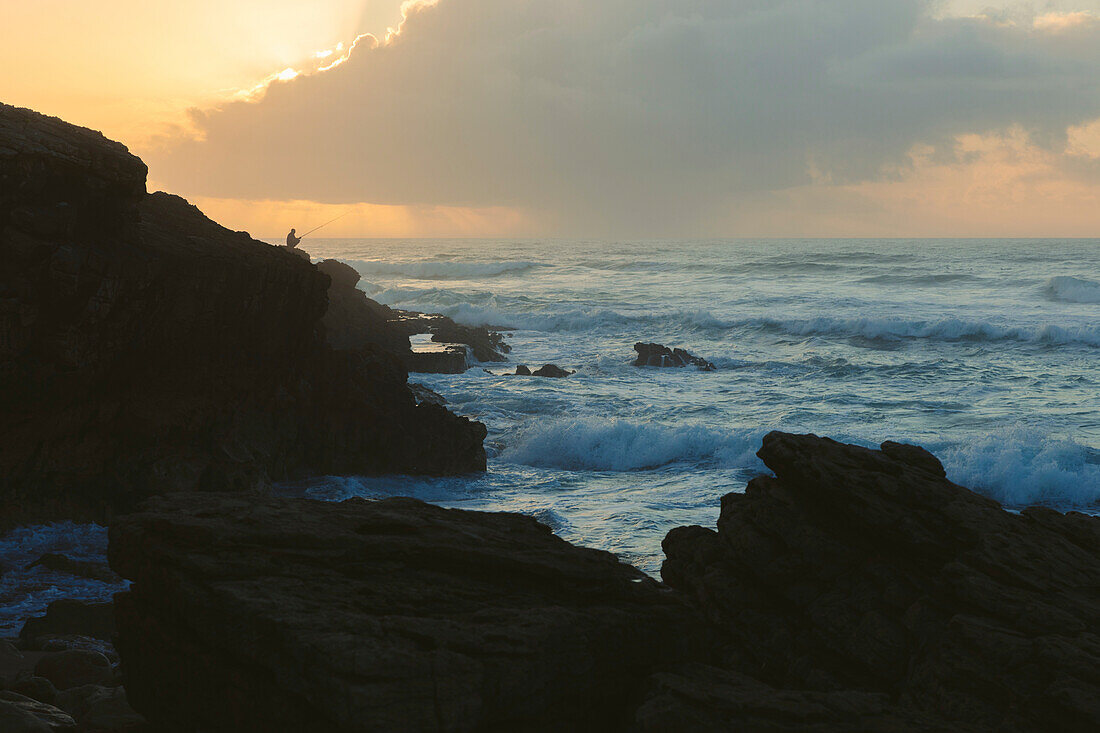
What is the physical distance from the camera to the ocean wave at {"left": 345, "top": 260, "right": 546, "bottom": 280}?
312 ft

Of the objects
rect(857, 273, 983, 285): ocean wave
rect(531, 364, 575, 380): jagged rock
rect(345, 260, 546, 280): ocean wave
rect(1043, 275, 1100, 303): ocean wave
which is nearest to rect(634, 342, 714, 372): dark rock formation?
rect(531, 364, 575, 380): jagged rock

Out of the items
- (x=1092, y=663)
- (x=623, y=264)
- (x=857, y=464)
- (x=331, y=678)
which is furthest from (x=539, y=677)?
(x=623, y=264)

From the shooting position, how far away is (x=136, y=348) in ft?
41.9

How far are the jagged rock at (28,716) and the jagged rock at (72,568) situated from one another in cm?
445

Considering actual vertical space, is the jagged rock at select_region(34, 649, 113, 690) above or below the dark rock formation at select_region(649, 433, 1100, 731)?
below

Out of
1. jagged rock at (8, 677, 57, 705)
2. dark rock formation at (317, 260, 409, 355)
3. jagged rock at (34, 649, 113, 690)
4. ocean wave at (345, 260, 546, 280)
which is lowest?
jagged rock at (34, 649, 113, 690)

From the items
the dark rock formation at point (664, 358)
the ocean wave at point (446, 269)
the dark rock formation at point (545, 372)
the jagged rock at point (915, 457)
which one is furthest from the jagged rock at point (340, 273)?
the ocean wave at point (446, 269)

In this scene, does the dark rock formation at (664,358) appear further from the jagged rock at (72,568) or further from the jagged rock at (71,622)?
the jagged rock at (71,622)

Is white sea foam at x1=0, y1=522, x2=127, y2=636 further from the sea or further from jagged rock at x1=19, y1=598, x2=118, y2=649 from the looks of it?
jagged rock at x1=19, y1=598, x2=118, y2=649

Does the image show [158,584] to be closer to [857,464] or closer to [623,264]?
[857,464]

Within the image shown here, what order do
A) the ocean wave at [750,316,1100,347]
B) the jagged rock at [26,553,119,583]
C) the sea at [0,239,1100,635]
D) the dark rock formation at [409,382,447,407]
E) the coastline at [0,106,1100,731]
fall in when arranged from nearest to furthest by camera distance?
the coastline at [0,106,1100,731] → the jagged rock at [26,553,119,583] → the sea at [0,239,1100,635] → the dark rock formation at [409,382,447,407] → the ocean wave at [750,316,1100,347]

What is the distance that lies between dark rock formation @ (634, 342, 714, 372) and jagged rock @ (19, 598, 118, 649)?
26126 millimetres

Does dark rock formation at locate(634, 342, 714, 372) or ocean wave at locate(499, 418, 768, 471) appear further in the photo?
→ dark rock formation at locate(634, 342, 714, 372)

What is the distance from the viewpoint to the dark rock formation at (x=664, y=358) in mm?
33969
